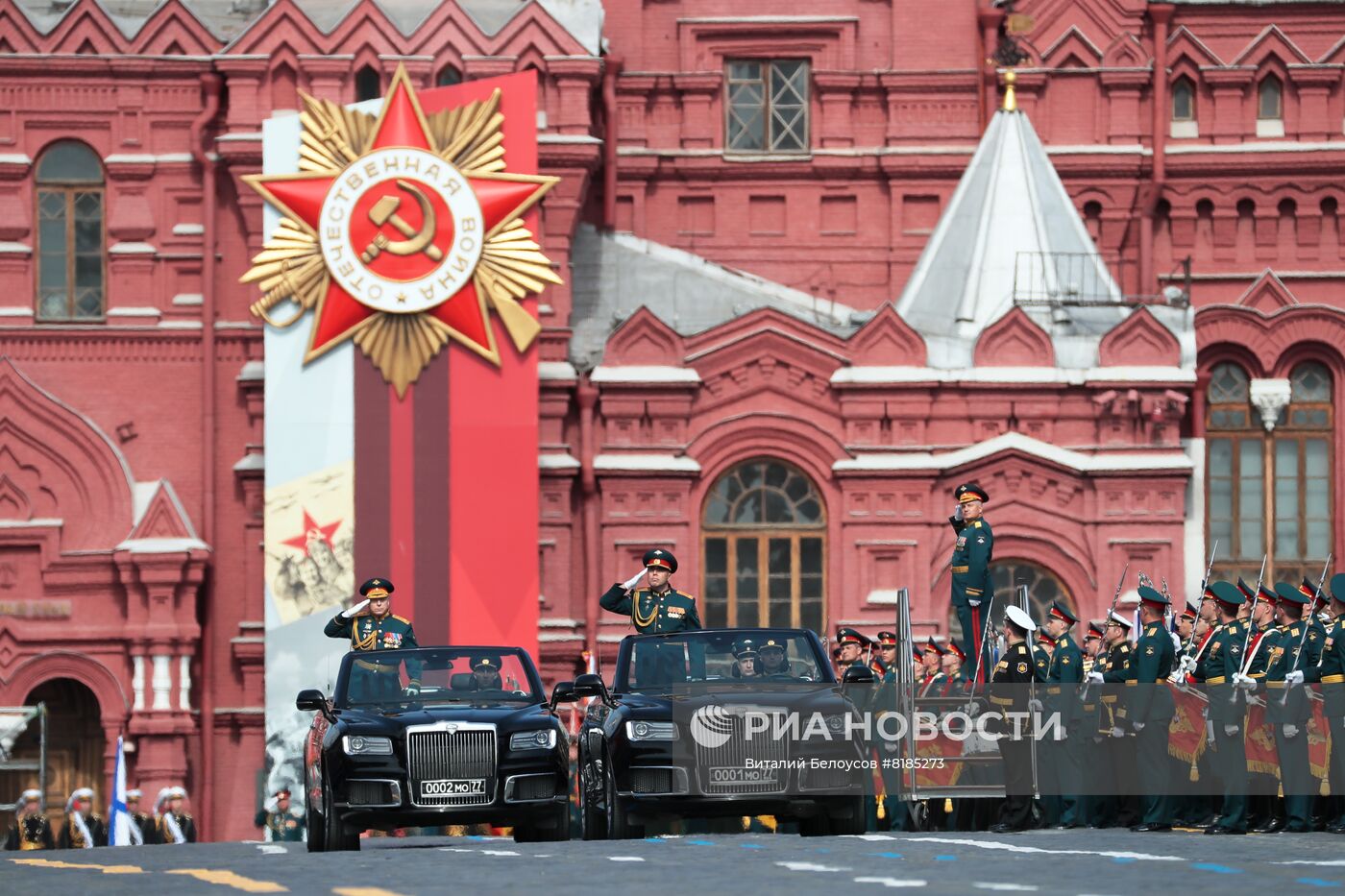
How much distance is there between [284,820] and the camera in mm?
30750

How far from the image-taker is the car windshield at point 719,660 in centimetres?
1900

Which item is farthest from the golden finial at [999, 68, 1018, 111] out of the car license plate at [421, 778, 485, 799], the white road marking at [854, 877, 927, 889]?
the white road marking at [854, 877, 927, 889]

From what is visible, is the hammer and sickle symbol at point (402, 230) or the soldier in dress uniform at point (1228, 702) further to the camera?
the hammer and sickle symbol at point (402, 230)

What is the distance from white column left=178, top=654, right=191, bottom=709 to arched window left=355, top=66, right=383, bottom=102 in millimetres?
6916

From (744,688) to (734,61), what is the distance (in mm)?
19202

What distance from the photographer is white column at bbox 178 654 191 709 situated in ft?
109

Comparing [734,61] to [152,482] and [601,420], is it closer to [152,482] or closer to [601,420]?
[601,420]

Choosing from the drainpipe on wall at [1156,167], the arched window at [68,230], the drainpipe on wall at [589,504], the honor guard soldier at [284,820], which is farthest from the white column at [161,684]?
the drainpipe on wall at [1156,167]

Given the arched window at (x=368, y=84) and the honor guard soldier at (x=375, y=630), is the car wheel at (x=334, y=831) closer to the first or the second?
the honor guard soldier at (x=375, y=630)

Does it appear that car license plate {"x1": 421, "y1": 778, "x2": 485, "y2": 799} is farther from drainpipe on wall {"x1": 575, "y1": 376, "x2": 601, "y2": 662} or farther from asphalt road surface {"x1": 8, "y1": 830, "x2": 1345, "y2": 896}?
drainpipe on wall {"x1": 575, "y1": 376, "x2": 601, "y2": 662}

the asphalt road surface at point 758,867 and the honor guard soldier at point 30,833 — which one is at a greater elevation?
the asphalt road surface at point 758,867

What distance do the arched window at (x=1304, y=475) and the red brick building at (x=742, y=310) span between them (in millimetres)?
51

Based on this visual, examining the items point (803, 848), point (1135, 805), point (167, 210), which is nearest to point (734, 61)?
point (167, 210)

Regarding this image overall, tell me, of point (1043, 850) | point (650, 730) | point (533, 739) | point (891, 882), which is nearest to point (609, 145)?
point (533, 739)
